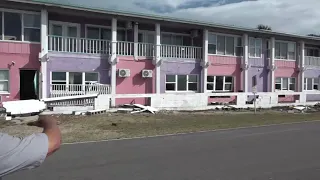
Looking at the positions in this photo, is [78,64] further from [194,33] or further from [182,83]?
[194,33]

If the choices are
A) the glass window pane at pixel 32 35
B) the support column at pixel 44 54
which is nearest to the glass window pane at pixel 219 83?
the support column at pixel 44 54

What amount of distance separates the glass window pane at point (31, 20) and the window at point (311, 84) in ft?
81.4

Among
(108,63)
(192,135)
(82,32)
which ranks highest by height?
(82,32)

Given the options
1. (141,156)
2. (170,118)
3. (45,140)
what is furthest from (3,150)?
(170,118)

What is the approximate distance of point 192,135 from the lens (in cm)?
1362

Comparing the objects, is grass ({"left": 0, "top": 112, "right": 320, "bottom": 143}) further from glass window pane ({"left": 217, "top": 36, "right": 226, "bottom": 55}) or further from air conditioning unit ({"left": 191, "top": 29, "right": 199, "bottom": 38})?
glass window pane ({"left": 217, "top": 36, "right": 226, "bottom": 55})

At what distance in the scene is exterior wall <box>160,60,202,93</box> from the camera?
87.0 ft

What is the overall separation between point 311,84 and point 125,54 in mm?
20172

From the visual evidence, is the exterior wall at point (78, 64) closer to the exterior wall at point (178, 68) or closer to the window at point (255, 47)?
the exterior wall at point (178, 68)

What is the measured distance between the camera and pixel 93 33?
2467 cm

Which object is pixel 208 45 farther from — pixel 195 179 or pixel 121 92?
pixel 195 179

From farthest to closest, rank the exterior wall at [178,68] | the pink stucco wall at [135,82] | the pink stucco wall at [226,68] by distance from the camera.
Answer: the pink stucco wall at [226,68] < the exterior wall at [178,68] < the pink stucco wall at [135,82]

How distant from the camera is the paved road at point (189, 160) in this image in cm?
729

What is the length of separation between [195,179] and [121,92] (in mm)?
18187
